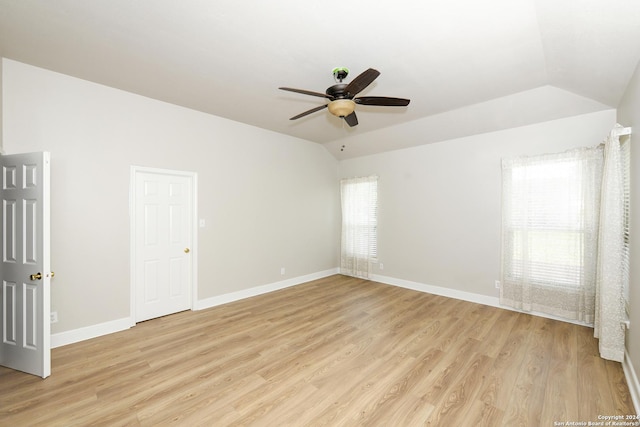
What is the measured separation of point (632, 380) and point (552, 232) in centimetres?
198

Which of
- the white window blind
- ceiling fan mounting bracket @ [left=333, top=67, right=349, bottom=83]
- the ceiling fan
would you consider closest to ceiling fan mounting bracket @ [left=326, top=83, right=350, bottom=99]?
the ceiling fan

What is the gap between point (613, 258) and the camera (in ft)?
8.54

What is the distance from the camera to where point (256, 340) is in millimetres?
3123

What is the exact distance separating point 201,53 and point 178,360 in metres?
3.08

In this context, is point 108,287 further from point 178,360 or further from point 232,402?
point 232,402

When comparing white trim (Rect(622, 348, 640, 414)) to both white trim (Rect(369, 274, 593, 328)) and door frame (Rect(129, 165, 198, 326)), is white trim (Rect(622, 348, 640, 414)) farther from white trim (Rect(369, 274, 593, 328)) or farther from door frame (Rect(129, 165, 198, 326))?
door frame (Rect(129, 165, 198, 326))

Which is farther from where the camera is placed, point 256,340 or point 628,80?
point 256,340

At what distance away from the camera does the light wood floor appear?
1.97 m

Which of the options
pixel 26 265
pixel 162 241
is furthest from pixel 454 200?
pixel 26 265

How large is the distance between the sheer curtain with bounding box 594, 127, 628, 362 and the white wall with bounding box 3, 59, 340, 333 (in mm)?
4460

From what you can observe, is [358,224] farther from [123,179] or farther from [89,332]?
[89,332]

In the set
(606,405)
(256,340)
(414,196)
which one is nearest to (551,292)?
(606,405)

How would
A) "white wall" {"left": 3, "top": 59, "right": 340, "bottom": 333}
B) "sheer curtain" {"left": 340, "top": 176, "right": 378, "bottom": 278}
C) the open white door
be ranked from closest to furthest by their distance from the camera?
the open white door < "white wall" {"left": 3, "top": 59, "right": 340, "bottom": 333} < "sheer curtain" {"left": 340, "top": 176, "right": 378, "bottom": 278}

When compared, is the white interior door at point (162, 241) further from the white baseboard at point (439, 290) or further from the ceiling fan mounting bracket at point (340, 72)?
the white baseboard at point (439, 290)
